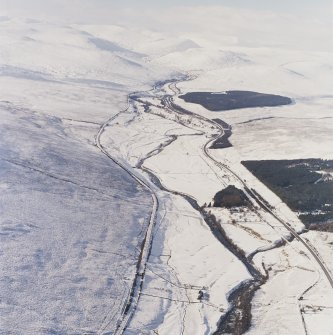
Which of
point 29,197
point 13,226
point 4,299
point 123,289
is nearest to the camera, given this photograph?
point 4,299

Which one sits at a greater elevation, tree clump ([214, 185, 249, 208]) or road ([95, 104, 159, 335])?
road ([95, 104, 159, 335])

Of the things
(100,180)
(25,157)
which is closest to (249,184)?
(100,180)

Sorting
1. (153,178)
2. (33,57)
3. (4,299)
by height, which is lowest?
(33,57)

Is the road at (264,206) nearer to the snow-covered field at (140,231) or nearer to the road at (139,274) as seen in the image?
the snow-covered field at (140,231)

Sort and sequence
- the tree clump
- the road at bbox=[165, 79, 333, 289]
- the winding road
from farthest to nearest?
the tree clump, the road at bbox=[165, 79, 333, 289], the winding road

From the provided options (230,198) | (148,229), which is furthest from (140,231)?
(230,198)

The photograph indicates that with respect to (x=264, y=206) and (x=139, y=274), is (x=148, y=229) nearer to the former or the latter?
(x=139, y=274)

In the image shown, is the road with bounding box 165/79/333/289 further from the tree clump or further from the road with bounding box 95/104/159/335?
the road with bounding box 95/104/159/335

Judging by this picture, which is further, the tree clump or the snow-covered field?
the tree clump

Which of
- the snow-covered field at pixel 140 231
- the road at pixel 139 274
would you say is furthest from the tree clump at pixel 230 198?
the road at pixel 139 274

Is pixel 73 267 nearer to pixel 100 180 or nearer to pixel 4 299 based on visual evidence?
pixel 4 299

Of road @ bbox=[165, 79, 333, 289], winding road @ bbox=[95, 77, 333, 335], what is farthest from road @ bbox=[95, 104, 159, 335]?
road @ bbox=[165, 79, 333, 289]
